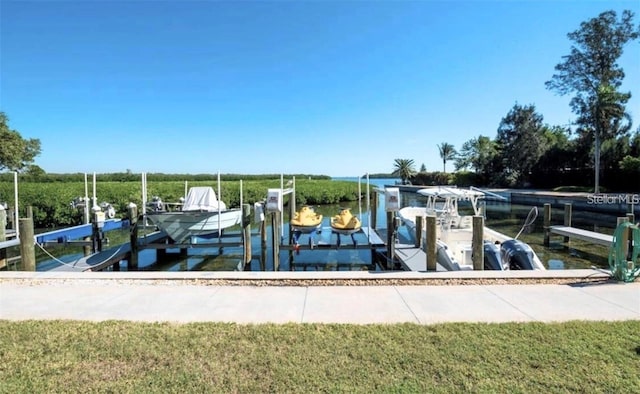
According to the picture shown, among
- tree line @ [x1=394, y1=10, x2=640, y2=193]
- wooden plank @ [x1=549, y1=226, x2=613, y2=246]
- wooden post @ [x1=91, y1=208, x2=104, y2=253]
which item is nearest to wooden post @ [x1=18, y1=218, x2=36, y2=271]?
wooden post @ [x1=91, y1=208, x2=104, y2=253]

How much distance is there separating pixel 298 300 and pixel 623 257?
5082mm

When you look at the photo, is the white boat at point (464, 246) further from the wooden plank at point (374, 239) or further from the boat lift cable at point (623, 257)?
the boat lift cable at point (623, 257)

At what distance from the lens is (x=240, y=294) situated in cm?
492

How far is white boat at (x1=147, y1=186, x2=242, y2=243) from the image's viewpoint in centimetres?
928

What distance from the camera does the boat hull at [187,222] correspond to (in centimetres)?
927

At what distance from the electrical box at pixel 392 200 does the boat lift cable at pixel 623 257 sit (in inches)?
143

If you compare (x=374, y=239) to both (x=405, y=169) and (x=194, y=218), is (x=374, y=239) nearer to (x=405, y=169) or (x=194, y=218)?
(x=194, y=218)

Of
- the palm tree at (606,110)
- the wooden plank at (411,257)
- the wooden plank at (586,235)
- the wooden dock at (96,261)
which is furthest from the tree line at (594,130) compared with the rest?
the wooden dock at (96,261)

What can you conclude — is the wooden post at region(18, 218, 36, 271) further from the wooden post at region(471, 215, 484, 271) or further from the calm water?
the wooden post at region(471, 215, 484, 271)

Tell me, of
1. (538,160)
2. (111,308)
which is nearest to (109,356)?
(111,308)

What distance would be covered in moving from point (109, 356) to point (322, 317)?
2.09 meters

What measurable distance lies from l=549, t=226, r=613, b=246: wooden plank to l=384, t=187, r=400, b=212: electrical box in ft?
19.2

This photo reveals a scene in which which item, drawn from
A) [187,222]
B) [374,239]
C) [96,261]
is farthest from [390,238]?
[96,261]

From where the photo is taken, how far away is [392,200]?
7.52 meters
